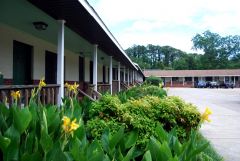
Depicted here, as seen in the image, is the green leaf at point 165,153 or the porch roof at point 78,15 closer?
the green leaf at point 165,153

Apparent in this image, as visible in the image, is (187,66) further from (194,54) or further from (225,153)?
(225,153)

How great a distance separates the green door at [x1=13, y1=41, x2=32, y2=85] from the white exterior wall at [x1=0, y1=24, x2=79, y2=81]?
0.18m

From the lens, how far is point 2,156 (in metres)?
3.25

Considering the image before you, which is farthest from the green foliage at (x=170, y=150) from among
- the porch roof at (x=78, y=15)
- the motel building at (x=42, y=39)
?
the porch roof at (x=78, y=15)

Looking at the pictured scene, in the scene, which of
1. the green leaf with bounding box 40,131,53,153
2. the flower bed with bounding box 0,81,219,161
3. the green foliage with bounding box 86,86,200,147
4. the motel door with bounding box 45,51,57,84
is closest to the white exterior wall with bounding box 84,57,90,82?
the motel door with bounding box 45,51,57,84

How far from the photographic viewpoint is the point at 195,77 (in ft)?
253

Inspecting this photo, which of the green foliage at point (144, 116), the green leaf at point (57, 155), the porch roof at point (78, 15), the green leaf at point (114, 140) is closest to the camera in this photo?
the green leaf at point (57, 155)

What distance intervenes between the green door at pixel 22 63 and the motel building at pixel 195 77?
64.7m

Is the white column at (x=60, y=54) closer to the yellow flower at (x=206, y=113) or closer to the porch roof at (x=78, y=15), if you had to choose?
the porch roof at (x=78, y=15)

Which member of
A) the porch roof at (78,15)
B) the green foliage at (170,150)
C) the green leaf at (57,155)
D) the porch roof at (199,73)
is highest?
the porch roof at (199,73)

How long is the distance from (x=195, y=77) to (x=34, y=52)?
68158 millimetres

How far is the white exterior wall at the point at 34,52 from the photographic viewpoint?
389 inches

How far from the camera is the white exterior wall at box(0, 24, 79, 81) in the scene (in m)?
9.88

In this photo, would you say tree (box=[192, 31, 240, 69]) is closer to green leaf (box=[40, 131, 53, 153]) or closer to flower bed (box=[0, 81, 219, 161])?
flower bed (box=[0, 81, 219, 161])
